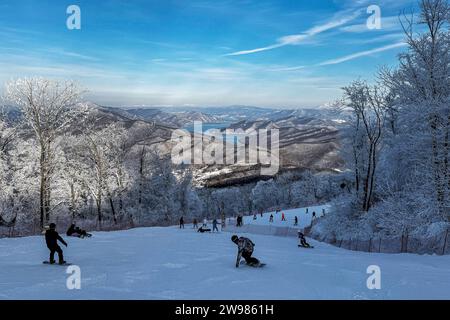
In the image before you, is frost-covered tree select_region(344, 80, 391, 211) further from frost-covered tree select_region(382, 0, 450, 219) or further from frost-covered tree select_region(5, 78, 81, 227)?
frost-covered tree select_region(5, 78, 81, 227)

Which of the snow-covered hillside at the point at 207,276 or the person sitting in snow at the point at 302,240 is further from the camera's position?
the person sitting in snow at the point at 302,240

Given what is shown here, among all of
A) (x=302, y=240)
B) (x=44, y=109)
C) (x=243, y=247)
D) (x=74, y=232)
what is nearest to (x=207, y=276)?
(x=243, y=247)

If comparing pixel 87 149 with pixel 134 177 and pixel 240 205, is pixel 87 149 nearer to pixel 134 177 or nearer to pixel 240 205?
pixel 134 177

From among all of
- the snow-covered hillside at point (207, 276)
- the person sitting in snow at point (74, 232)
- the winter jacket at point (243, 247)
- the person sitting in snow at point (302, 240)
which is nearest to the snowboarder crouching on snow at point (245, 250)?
the winter jacket at point (243, 247)

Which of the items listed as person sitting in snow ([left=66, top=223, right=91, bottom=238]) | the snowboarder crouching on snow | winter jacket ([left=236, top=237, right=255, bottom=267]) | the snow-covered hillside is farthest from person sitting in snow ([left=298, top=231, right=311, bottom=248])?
person sitting in snow ([left=66, top=223, right=91, bottom=238])

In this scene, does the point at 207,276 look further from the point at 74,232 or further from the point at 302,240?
the point at 74,232

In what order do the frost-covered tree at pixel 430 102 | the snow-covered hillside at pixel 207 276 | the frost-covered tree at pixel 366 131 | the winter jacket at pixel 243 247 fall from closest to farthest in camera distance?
the snow-covered hillside at pixel 207 276, the winter jacket at pixel 243 247, the frost-covered tree at pixel 430 102, the frost-covered tree at pixel 366 131

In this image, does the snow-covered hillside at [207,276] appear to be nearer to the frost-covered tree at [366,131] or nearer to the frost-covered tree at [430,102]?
the frost-covered tree at [430,102]
